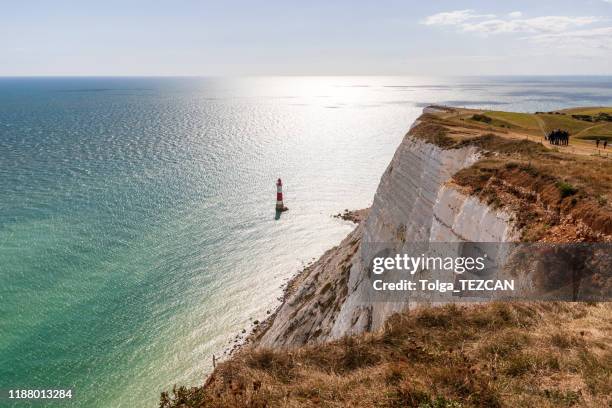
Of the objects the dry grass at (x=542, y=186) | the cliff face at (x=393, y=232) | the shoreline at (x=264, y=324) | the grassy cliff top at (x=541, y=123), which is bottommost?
the shoreline at (x=264, y=324)

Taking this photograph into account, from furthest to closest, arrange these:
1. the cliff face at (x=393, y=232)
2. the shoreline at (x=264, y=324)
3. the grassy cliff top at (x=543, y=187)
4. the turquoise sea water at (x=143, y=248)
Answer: the shoreline at (x=264, y=324) < the turquoise sea water at (x=143, y=248) < the cliff face at (x=393, y=232) < the grassy cliff top at (x=543, y=187)

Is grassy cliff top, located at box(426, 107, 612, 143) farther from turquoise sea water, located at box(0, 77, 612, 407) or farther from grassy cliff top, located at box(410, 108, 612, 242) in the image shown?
turquoise sea water, located at box(0, 77, 612, 407)

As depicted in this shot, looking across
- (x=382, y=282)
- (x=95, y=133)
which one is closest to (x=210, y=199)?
(x=382, y=282)

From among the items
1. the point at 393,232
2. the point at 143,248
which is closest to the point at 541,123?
the point at 393,232

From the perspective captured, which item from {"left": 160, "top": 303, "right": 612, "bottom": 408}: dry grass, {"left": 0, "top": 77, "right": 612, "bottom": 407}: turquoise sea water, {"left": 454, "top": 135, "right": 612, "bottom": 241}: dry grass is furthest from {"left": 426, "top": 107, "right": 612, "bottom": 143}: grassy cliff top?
{"left": 160, "top": 303, "right": 612, "bottom": 408}: dry grass

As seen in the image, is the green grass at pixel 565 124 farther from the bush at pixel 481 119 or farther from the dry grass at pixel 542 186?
the dry grass at pixel 542 186

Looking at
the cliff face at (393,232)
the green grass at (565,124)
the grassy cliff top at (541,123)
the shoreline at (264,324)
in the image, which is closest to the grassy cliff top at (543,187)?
the cliff face at (393,232)

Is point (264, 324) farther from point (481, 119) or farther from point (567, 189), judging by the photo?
point (481, 119)

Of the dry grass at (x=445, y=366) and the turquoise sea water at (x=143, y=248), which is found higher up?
the dry grass at (x=445, y=366)
